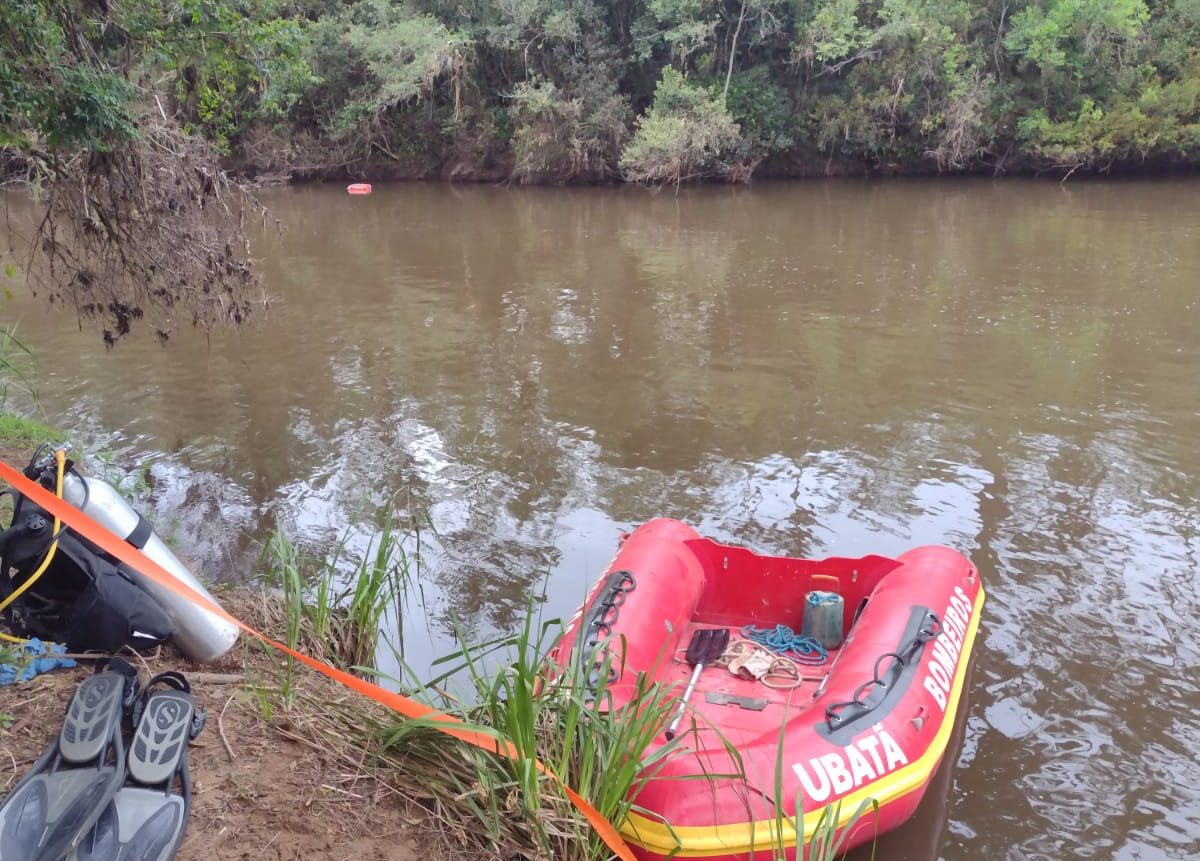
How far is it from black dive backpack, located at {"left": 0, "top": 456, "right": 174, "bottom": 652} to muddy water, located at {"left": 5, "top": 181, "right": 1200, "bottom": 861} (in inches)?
44.3

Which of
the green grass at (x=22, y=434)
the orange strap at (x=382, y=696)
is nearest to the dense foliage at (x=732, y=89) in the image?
the green grass at (x=22, y=434)

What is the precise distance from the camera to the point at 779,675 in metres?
3.76

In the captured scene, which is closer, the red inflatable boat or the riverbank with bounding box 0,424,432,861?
the riverbank with bounding box 0,424,432,861

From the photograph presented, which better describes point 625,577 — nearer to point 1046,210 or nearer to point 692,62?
point 1046,210

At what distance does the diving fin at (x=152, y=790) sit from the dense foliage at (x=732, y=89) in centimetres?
1772

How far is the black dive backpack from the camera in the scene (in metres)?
2.70

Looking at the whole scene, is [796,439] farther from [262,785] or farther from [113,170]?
[262,785]

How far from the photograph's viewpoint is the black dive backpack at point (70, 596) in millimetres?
2703

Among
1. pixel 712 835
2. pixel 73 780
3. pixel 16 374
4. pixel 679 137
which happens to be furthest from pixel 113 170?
pixel 679 137

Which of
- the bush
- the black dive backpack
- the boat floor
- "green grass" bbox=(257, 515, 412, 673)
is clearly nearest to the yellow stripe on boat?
the boat floor

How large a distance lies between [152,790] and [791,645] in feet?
8.36

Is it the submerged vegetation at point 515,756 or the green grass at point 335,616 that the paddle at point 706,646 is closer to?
the submerged vegetation at point 515,756

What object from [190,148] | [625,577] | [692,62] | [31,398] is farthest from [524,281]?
[692,62]

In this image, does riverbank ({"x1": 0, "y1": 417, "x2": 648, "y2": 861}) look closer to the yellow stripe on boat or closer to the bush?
the yellow stripe on boat
